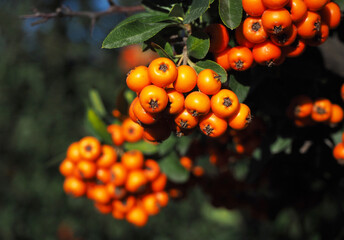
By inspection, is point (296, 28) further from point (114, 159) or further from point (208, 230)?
point (208, 230)

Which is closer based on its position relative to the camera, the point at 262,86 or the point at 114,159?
the point at 262,86

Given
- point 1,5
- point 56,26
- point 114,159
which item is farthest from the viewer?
point 56,26

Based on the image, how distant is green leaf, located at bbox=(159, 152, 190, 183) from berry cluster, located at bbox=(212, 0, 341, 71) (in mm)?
1089

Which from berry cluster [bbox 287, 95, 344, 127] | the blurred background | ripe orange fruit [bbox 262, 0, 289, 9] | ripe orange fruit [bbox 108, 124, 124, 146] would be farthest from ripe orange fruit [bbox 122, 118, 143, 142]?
the blurred background

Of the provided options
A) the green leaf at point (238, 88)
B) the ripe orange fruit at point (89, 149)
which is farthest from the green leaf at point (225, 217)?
the green leaf at point (238, 88)

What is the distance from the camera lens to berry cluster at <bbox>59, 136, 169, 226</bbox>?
2.11 m

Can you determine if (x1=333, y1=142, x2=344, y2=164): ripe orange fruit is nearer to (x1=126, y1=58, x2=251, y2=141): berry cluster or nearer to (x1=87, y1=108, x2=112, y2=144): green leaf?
(x1=126, y1=58, x2=251, y2=141): berry cluster

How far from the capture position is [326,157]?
A: 6.65 feet

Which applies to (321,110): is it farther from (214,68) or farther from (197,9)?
(197,9)

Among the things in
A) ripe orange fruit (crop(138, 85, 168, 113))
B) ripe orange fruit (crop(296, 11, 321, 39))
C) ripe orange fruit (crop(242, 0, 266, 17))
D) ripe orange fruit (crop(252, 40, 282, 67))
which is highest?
ripe orange fruit (crop(242, 0, 266, 17))

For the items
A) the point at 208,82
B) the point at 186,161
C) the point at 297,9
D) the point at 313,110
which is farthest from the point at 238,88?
the point at 186,161

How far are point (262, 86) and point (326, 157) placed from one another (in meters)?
0.64

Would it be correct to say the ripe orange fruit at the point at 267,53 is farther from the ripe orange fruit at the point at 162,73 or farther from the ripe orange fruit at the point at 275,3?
the ripe orange fruit at the point at 162,73

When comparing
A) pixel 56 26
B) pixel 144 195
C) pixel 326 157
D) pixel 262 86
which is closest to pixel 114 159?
pixel 144 195
